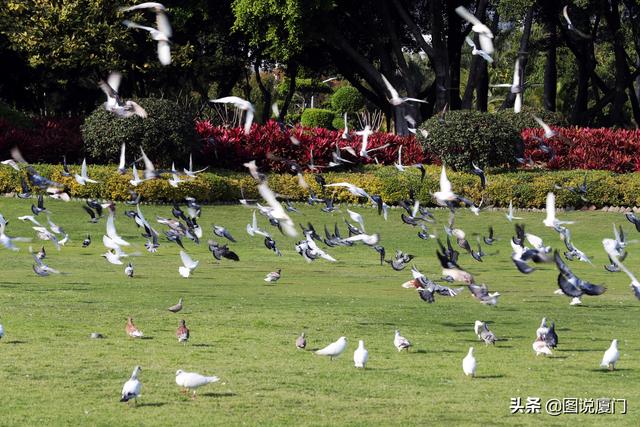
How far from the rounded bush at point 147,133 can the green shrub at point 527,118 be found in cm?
975

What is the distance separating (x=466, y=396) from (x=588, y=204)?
→ 2241cm

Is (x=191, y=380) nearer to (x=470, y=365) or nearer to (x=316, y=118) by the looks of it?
(x=470, y=365)

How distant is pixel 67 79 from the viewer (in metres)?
42.2

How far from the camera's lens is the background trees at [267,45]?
3872 cm

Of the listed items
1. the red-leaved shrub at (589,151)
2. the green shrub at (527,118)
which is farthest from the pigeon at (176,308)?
the green shrub at (527,118)

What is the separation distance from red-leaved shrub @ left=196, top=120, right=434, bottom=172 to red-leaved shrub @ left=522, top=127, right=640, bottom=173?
3.14 meters

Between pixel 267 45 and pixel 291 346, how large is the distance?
35447mm

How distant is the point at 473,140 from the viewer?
32.2m

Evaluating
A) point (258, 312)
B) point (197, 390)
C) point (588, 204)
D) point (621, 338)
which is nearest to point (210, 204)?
point (588, 204)

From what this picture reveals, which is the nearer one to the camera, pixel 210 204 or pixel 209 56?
pixel 210 204

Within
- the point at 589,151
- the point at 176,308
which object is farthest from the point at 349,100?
the point at 176,308

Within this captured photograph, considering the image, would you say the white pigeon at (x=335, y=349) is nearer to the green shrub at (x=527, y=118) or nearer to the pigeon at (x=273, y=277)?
the pigeon at (x=273, y=277)

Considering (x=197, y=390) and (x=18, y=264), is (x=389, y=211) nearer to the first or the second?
(x=18, y=264)

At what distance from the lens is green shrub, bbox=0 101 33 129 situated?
3378 centimetres
